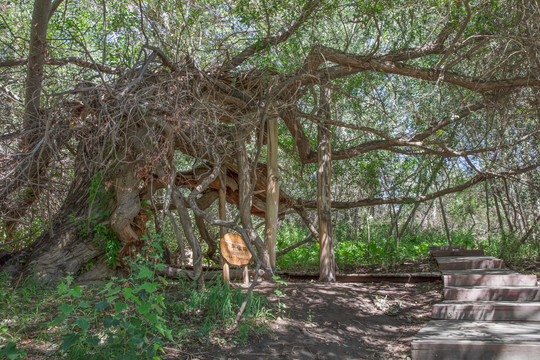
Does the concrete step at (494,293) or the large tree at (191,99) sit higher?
the large tree at (191,99)

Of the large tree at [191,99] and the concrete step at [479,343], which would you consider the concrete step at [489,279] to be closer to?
the concrete step at [479,343]

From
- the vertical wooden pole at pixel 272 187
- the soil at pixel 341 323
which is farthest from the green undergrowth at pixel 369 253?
the vertical wooden pole at pixel 272 187

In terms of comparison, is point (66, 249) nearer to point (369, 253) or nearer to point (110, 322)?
point (110, 322)

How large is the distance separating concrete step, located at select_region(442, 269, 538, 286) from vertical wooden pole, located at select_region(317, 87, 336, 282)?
190cm

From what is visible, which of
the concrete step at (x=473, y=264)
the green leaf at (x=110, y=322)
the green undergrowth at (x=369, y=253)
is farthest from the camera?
the green undergrowth at (x=369, y=253)

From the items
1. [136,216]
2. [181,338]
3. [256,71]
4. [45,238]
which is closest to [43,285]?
[45,238]

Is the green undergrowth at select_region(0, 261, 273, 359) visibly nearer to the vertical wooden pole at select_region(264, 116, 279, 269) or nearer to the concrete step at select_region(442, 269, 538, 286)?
the vertical wooden pole at select_region(264, 116, 279, 269)

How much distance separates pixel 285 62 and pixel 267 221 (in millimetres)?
2555

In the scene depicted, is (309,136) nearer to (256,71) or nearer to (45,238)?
(256,71)

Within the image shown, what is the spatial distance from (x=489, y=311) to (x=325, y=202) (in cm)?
322

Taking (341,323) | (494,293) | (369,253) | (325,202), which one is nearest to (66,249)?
(341,323)

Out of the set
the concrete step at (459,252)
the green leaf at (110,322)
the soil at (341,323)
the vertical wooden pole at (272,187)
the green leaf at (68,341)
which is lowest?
the soil at (341,323)

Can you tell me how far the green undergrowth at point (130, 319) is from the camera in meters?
3.10

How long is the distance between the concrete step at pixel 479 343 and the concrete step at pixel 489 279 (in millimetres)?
1414
